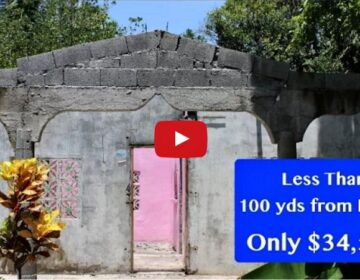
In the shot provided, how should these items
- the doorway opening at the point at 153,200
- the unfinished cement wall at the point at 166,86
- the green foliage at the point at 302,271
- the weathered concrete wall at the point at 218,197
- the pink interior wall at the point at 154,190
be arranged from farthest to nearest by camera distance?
the pink interior wall at the point at 154,190, the doorway opening at the point at 153,200, the weathered concrete wall at the point at 218,197, the unfinished cement wall at the point at 166,86, the green foliage at the point at 302,271

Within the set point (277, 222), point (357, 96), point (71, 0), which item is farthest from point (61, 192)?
point (71, 0)

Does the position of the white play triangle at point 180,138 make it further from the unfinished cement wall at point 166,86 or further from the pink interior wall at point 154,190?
the pink interior wall at point 154,190

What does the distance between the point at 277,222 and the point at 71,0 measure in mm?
17305

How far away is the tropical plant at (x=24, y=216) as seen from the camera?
5.29 metres

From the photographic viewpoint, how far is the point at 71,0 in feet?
65.8

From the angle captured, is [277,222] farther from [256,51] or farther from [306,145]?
[256,51]

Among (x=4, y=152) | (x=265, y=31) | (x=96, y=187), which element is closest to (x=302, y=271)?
(x=96, y=187)

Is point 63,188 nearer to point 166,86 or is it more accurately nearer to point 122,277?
point 122,277

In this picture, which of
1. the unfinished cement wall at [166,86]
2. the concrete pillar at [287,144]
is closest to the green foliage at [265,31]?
the unfinished cement wall at [166,86]

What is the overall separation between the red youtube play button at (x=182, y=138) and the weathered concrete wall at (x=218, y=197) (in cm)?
15

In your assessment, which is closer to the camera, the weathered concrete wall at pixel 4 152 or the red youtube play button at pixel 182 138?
the red youtube play button at pixel 182 138

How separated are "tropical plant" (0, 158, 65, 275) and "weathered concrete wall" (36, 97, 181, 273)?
5865 millimetres

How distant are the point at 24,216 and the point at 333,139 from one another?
274 inches

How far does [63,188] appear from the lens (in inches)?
449
